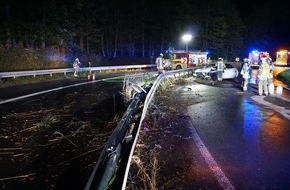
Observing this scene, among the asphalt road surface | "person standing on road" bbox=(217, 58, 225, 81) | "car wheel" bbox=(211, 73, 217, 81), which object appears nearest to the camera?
the asphalt road surface

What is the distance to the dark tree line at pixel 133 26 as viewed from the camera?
35.8 metres

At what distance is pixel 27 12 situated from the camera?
35562 mm

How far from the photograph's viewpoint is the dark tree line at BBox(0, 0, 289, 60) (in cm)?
3575

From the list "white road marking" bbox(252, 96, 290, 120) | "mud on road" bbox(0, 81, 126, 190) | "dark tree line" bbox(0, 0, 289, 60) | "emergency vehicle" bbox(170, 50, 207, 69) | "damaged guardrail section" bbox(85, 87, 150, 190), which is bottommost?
"mud on road" bbox(0, 81, 126, 190)

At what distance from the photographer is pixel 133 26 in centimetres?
6047

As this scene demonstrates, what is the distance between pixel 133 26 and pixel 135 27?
15.5 inches

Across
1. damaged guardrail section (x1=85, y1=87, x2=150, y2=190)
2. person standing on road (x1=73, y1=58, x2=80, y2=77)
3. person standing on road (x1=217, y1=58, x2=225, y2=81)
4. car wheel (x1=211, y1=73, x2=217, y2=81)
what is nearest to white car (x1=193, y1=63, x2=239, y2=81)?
car wheel (x1=211, y1=73, x2=217, y2=81)

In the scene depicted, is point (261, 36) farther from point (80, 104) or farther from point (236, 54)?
point (80, 104)

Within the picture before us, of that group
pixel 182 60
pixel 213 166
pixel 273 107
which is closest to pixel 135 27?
pixel 182 60

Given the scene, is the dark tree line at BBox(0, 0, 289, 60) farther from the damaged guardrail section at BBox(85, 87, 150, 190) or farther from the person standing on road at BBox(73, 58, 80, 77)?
the damaged guardrail section at BBox(85, 87, 150, 190)

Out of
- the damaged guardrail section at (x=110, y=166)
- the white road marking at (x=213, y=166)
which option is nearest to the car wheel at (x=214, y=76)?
the white road marking at (x=213, y=166)

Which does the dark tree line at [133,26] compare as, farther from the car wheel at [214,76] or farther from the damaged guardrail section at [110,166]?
the damaged guardrail section at [110,166]

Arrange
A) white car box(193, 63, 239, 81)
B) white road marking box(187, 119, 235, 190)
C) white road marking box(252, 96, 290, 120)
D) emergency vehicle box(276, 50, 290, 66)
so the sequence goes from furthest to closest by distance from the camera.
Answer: emergency vehicle box(276, 50, 290, 66)
white car box(193, 63, 239, 81)
white road marking box(252, 96, 290, 120)
white road marking box(187, 119, 235, 190)

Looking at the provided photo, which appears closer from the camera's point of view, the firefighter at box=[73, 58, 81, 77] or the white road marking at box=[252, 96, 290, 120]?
the white road marking at box=[252, 96, 290, 120]
